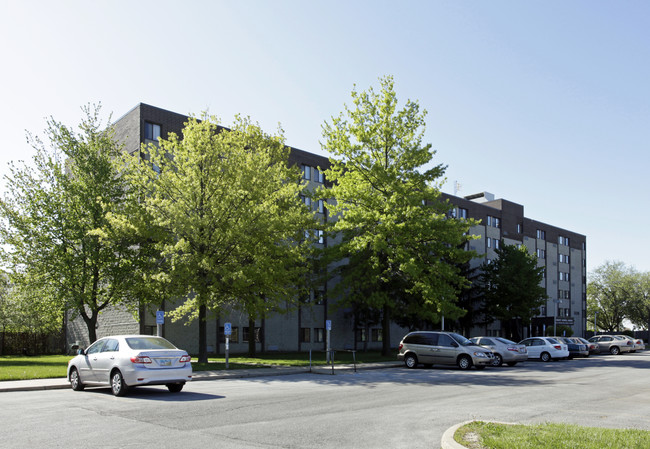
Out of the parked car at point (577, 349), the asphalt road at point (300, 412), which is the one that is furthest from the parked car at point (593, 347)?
the asphalt road at point (300, 412)

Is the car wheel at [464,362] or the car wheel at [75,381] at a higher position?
the car wheel at [75,381]

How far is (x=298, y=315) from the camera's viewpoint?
148ft

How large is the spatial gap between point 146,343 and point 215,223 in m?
10.6

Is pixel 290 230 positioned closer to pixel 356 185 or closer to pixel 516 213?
pixel 356 185

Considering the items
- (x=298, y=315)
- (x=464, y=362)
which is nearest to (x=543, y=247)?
(x=298, y=315)

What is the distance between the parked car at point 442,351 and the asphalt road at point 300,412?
6660 millimetres

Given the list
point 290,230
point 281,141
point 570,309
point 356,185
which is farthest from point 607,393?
point 570,309

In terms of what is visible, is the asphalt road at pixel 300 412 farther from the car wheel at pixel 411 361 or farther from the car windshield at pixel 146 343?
the car wheel at pixel 411 361

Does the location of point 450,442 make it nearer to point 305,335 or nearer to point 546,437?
point 546,437

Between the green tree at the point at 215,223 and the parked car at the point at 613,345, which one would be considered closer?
the green tree at the point at 215,223

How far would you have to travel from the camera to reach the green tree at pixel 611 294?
94750 mm

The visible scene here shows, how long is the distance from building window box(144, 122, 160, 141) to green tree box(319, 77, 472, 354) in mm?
11633

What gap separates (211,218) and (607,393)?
16613 mm

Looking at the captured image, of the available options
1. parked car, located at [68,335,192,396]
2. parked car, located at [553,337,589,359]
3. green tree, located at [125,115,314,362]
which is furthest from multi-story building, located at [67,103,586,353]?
parked car, located at [553,337,589,359]
